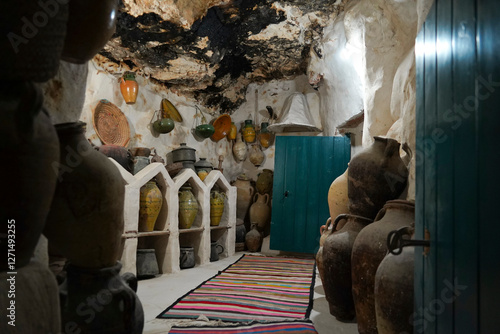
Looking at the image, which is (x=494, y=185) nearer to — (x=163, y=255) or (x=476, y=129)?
(x=476, y=129)

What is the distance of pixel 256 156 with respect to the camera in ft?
21.9

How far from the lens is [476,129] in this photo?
843mm

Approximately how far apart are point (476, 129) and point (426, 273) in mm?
676

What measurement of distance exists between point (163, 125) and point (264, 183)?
220 cm

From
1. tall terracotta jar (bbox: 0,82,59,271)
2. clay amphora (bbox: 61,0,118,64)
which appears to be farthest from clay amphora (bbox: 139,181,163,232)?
tall terracotta jar (bbox: 0,82,59,271)

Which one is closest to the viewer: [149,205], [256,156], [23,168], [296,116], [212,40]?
[23,168]

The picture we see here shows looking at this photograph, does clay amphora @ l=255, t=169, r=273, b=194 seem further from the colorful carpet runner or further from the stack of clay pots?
the colorful carpet runner

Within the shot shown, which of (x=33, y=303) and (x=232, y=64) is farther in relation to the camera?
(x=232, y=64)

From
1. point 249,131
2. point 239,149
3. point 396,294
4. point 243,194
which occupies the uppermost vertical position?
point 249,131

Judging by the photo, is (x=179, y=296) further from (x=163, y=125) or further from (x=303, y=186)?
(x=303, y=186)

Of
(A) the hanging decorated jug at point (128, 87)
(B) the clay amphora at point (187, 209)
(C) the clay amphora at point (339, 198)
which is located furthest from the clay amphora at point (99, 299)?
(A) the hanging decorated jug at point (128, 87)

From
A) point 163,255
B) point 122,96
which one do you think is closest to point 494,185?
point 163,255

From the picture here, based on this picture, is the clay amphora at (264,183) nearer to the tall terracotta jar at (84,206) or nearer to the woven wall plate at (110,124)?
the woven wall plate at (110,124)

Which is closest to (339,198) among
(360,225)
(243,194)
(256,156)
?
(360,225)
